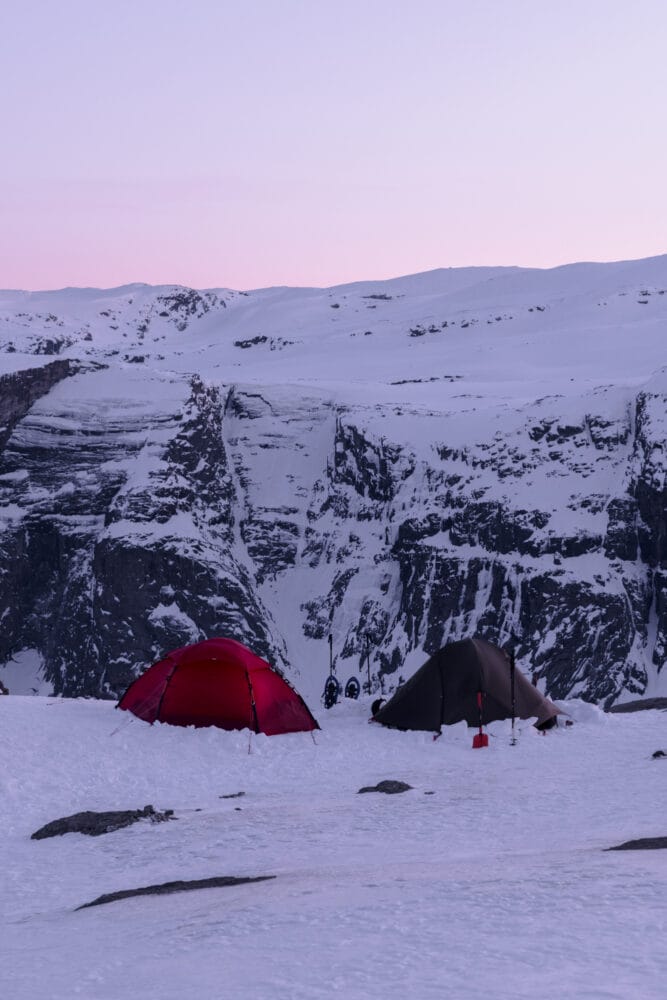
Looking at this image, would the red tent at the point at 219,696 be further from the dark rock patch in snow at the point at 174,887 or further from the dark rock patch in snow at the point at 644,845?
the dark rock patch in snow at the point at 644,845

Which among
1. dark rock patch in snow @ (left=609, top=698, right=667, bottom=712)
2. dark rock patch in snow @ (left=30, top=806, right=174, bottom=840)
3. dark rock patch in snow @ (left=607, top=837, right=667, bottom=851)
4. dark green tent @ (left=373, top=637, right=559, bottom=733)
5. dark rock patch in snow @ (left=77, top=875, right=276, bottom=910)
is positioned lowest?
dark rock patch in snow @ (left=609, top=698, right=667, bottom=712)

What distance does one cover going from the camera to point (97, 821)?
17.9m

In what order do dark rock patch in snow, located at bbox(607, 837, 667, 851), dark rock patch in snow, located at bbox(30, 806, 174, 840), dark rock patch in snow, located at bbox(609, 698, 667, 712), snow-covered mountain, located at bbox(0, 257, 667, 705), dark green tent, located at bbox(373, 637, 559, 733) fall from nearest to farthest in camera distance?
dark rock patch in snow, located at bbox(607, 837, 667, 851) < dark rock patch in snow, located at bbox(30, 806, 174, 840) < dark green tent, located at bbox(373, 637, 559, 733) < dark rock patch in snow, located at bbox(609, 698, 667, 712) < snow-covered mountain, located at bbox(0, 257, 667, 705)

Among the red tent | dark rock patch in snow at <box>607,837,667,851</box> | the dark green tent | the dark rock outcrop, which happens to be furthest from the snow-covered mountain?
dark rock patch in snow at <box>607,837,667,851</box>

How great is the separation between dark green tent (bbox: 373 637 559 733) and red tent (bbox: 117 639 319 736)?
1.92 m

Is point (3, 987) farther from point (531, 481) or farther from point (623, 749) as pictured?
point (531, 481)

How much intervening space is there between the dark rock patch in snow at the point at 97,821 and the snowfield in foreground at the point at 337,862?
0.26 m

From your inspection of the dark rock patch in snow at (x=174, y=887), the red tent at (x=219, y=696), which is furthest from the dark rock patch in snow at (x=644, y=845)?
the red tent at (x=219, y=696)

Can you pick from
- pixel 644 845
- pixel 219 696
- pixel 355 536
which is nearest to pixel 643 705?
pixel 219 696

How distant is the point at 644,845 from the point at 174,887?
5063mm

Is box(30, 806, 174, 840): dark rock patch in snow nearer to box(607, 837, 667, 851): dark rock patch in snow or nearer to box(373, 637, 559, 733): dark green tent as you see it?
box(607, 837, 667, 851): dark rock patch in snow

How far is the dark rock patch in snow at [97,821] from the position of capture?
17.5 metres

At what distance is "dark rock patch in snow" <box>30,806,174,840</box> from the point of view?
17.5 metres

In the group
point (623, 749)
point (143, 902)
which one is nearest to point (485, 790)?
point (623, 749)
